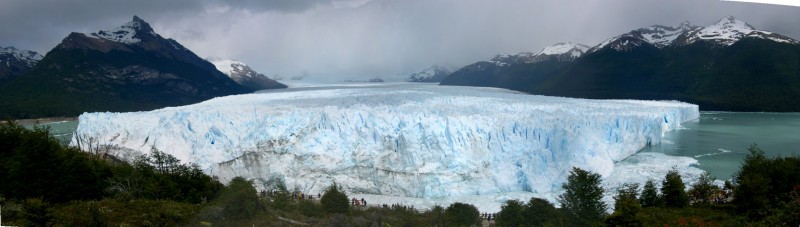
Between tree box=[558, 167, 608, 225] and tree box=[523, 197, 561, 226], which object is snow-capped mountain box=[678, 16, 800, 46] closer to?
tree box=[558, 167, 608, 225]

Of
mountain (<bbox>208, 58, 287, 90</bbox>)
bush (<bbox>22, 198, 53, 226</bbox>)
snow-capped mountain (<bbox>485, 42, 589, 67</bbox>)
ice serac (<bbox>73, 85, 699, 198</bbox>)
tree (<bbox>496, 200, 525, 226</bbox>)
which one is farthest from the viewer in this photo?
mountain (<bbox>208, 58, 287, 90</bbox>)

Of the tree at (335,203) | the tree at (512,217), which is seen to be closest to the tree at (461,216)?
the tree at (512,217)

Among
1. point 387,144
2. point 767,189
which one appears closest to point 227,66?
point 387,144

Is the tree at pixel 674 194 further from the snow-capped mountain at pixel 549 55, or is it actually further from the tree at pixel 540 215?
the snow-capped mountain at pixel 549 55

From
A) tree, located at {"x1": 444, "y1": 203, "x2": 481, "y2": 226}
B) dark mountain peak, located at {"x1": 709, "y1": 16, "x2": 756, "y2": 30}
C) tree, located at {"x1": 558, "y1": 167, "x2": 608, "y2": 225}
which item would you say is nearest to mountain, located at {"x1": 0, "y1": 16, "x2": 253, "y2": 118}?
tree, located at {"x1": 444, "y1": 203, "x2": 481, "y2": 226}

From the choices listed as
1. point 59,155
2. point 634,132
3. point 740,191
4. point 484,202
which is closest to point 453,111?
point 484,202

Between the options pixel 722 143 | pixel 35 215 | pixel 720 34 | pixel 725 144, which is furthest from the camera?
pixel 720 34

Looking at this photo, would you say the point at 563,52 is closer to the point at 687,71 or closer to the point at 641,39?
the point at 641,39
